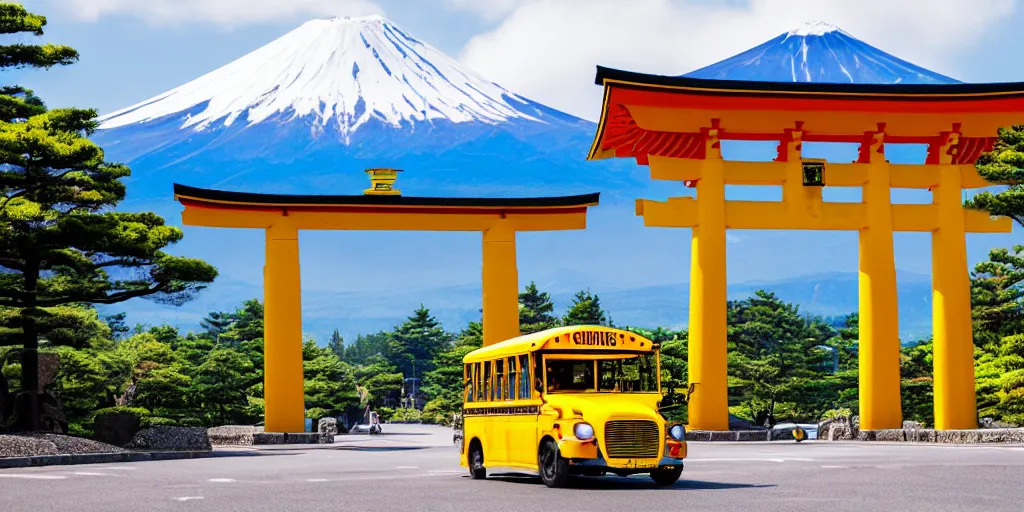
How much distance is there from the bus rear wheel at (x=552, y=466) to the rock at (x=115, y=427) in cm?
1469

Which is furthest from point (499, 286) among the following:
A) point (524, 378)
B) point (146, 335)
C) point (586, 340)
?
point (146, 335)

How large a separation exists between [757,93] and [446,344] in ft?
258

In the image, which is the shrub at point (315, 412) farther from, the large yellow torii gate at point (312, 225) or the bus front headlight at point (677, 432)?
the bus front headlight at point (677, 432)

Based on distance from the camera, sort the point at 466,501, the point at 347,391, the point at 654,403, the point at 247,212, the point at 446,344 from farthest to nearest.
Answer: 1. the point at 446,344
2. the point at 347,391
3. the point at 247,212
4. the point at 654,403
5. the point at 466,501

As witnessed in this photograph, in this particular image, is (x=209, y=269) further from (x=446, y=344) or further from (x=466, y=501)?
(x=446, y=344)

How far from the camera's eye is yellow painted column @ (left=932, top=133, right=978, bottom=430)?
31.8 metres

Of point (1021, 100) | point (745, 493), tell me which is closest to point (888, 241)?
point (1021, 100)

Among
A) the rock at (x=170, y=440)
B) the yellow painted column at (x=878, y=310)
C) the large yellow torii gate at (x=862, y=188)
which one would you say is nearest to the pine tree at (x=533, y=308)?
the large yellow torii gate at (x=862, y=188)

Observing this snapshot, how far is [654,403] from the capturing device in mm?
16125

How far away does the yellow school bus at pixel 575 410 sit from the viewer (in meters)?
15.3

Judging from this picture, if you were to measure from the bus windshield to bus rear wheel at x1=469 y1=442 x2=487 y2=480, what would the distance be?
2521 mm

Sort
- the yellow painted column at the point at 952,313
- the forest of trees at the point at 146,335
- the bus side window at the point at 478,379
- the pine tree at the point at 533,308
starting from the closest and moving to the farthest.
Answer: the bus side window at the point at 478,379
the forest of trees at the point at 146,335
the yellow painted column at the point at 952,313
the pine tree at the point at 533,308

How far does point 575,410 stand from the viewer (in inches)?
608

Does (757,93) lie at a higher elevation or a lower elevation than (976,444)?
higher
